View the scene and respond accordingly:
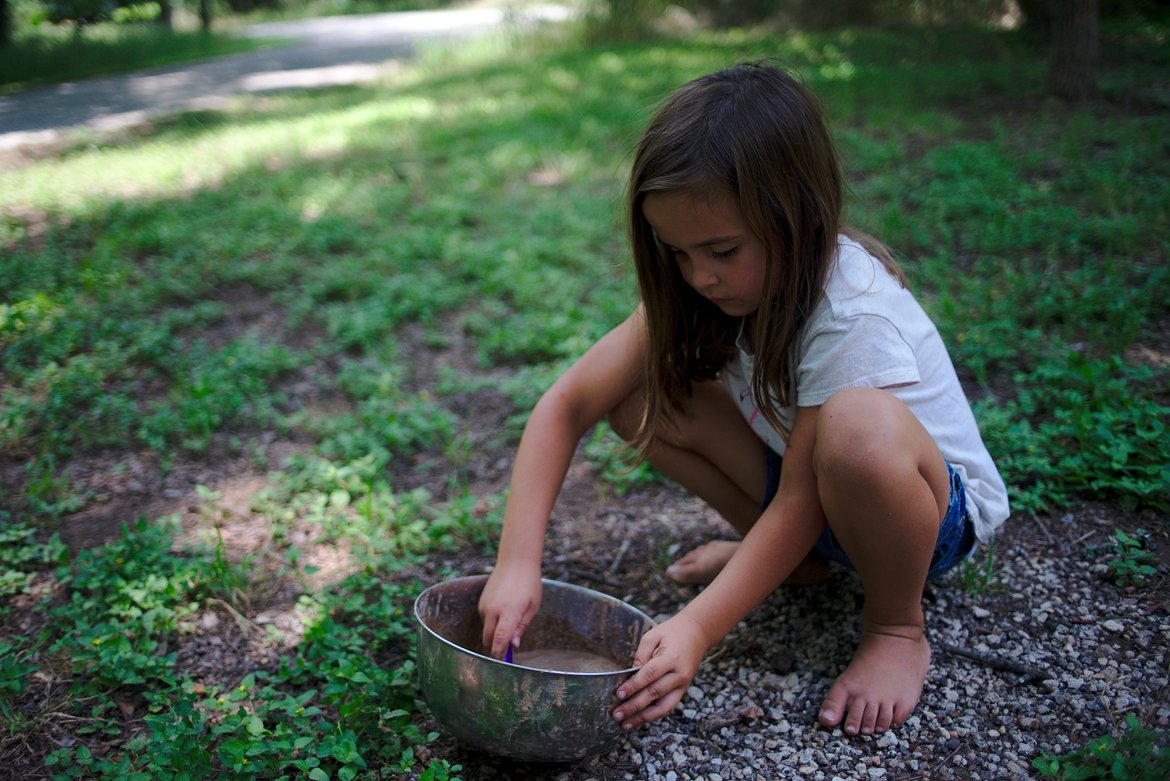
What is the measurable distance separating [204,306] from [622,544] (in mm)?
2170

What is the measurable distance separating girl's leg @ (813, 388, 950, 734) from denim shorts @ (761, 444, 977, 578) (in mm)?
84

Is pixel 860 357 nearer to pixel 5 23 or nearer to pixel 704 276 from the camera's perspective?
pixel 704 276

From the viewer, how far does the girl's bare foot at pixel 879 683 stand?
1.63 metres

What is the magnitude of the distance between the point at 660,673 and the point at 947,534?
64cm

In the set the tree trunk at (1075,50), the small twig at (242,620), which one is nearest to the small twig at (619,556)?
the small twig at (242,620)

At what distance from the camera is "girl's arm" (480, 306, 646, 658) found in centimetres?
164

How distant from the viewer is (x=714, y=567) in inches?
80.0

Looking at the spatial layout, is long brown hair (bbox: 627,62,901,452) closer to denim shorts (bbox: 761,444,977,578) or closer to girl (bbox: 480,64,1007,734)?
girl (bbox: 480,64,1007,734)

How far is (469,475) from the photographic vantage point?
2605mm

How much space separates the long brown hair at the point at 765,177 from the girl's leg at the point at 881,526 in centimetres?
17

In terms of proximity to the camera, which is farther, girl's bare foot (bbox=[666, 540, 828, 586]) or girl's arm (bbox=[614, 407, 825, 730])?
girl's bare foot (bbox=[666, 540, 828, 586])

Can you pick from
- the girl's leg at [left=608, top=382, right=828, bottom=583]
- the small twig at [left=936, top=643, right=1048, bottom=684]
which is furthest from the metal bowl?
the small twig at [left=936, top=643, right=1048, bottom=684]

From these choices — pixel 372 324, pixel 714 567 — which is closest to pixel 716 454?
pixel 714 567

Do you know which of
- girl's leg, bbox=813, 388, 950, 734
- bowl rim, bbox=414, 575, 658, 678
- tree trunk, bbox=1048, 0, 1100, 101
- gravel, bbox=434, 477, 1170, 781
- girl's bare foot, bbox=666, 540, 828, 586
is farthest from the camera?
tree trunk, bbox=1048, 0, 1100, 101
